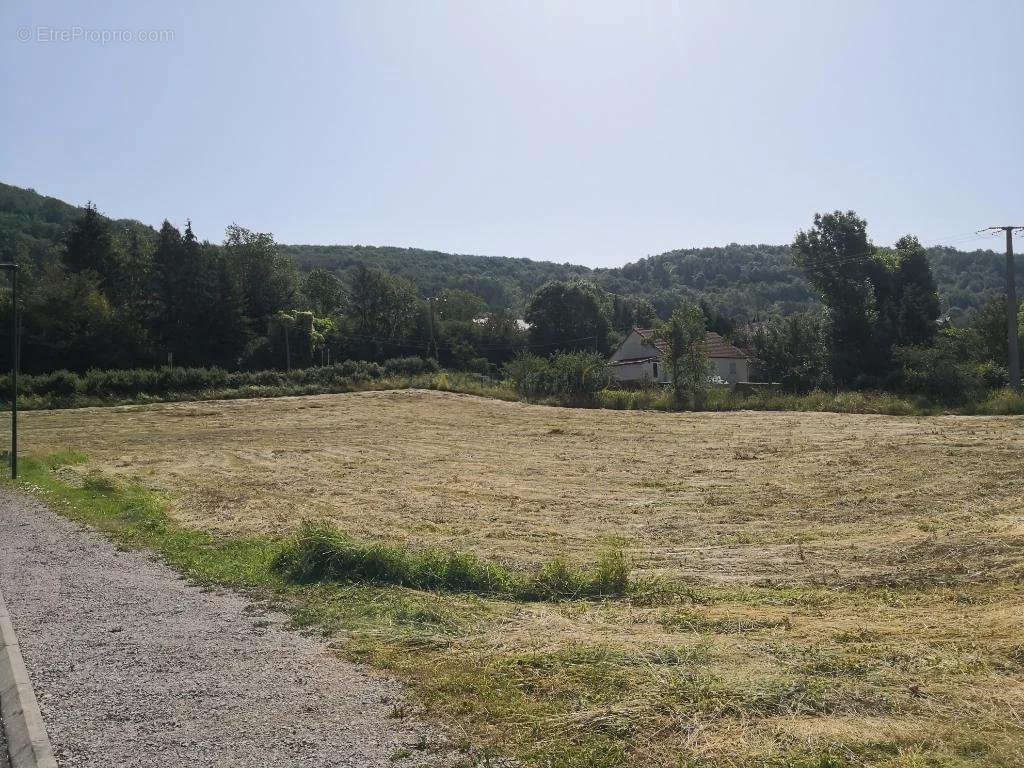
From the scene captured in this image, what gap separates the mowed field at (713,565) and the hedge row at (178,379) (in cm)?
1664

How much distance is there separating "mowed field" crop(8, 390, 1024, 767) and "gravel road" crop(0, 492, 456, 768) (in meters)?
0.51

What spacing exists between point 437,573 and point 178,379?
42808 millimetres

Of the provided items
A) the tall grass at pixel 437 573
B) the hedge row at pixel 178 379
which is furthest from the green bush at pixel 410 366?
the tall grass at pixel 437 573

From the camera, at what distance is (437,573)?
8.52 metres

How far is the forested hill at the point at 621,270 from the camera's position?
297 ft

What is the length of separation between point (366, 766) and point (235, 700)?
1367 millimetres

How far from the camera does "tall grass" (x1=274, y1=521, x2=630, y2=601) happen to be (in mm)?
8320

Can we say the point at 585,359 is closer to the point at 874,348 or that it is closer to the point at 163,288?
the point at 874,348

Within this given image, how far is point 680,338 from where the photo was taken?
132ft

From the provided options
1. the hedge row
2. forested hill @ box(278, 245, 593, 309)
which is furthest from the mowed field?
forested hill @ box(278, 245, 593, 309)

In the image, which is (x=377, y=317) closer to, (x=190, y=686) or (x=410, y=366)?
(x=410, y=366)

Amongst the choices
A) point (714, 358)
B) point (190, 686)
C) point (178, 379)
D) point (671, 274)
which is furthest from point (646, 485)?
point (671, 274)

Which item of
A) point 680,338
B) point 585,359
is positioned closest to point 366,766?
point 680,338

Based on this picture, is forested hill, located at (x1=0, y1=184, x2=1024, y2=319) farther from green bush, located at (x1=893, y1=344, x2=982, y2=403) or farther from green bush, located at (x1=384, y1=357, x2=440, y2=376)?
green bush, located at (x1=893, y1=344, x2=982, y2=403)
